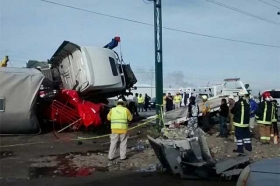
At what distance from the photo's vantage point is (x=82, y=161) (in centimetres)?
976

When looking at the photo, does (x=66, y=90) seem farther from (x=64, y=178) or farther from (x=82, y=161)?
(x=64, y=178)

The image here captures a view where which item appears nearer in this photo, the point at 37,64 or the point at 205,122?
the point at 205,122

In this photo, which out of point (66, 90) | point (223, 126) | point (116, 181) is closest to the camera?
point (116, 181)

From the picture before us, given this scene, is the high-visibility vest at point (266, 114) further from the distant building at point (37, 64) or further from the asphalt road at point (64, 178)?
the distant building at point (37, 64)

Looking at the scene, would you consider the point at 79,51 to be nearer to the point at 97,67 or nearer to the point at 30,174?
the point at 97,67

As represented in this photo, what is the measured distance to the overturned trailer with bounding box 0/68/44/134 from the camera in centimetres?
1288

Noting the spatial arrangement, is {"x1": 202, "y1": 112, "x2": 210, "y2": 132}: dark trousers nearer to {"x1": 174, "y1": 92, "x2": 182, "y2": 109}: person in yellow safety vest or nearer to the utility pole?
the utility pole

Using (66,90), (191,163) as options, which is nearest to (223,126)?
(66,90)

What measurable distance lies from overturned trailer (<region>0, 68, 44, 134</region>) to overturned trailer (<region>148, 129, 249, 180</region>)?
6017mm

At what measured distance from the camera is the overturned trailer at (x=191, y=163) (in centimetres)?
769

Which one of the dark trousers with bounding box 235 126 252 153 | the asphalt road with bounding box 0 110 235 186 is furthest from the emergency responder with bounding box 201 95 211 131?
the asphalt road with bounding box 0 110 235 186

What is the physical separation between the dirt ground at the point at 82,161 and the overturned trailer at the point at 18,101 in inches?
14.6

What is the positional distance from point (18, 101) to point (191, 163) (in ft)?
23.1

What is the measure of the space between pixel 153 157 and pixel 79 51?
6.45 m
